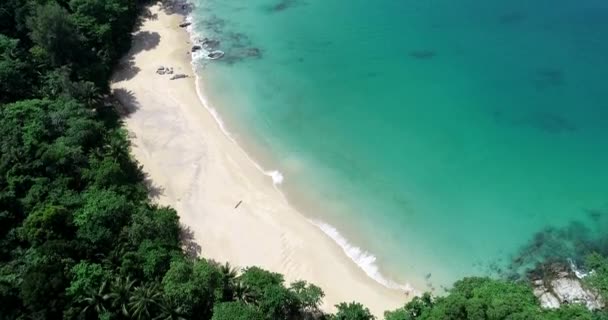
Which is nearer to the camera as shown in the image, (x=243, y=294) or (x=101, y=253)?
(x=243, y=294)

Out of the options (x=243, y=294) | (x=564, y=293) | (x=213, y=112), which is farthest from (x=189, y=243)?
(x=564, y=293)

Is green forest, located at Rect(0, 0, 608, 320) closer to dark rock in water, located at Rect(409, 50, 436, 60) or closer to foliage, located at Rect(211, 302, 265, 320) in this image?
foliage, located at Rect(211, 302, 265, 320)

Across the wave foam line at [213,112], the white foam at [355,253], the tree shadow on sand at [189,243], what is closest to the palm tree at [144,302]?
the tree shadow on sand at [189,243]

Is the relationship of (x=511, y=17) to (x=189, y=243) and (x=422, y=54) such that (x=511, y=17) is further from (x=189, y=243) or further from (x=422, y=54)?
(x=189, y=243)

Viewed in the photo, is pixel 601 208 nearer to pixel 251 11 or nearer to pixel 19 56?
pixel 251 11

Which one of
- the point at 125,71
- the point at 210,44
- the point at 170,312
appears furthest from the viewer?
the point at 210,44

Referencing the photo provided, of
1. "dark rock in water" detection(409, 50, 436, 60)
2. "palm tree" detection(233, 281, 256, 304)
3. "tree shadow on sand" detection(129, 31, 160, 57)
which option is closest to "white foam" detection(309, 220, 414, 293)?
"palm tree" detection(233, 281, 256, 304)

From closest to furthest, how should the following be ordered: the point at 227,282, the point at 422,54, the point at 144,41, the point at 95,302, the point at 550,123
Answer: the point at 95,302 → the point at 227,282 → the point at 550,123 → the point at 422,54 → the point at 144,41
